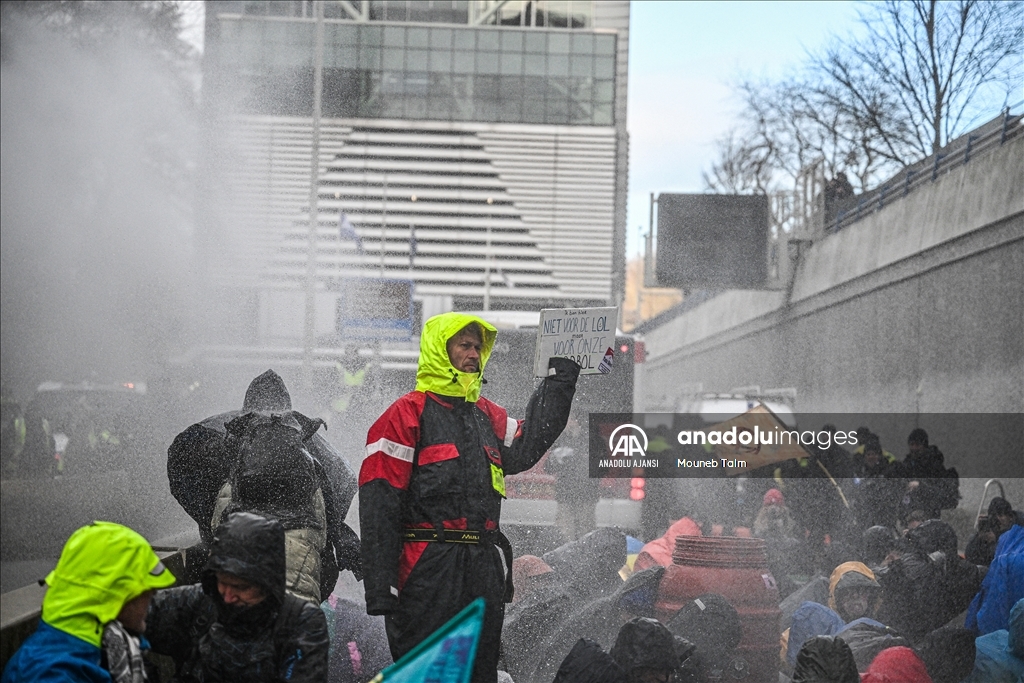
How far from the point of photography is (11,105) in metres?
18.1

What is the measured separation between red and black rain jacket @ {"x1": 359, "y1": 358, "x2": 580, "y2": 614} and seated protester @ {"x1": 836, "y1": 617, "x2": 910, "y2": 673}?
208 centimetres

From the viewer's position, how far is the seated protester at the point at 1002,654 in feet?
15.7

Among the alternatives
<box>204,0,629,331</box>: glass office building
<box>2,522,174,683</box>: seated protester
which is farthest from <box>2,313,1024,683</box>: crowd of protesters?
<box>204,0,629,331</box>: glass office building

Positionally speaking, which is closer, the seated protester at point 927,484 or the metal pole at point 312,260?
the seated protester at point 927,484

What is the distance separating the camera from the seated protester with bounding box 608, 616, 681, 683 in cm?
451

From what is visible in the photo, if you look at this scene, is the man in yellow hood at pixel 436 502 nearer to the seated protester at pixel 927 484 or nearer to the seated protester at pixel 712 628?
the seated protester at pixel 712 628

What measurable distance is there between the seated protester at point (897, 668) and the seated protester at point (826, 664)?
41 cm

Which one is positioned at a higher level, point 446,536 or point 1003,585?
point 446,536

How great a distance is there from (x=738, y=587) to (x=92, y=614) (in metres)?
3.53

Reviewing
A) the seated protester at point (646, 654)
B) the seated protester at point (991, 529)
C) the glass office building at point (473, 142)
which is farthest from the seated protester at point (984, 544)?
the glass office building at point (473, 142)

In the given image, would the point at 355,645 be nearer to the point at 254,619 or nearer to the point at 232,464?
the point at 232,464

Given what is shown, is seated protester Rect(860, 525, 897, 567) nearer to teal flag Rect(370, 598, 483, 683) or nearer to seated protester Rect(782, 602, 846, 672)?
seated protester Rect(782, 602, 846, 672)

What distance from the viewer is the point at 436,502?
12.2ft

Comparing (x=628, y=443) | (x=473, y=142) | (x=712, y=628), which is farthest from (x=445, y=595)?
(x=473, y=142)
